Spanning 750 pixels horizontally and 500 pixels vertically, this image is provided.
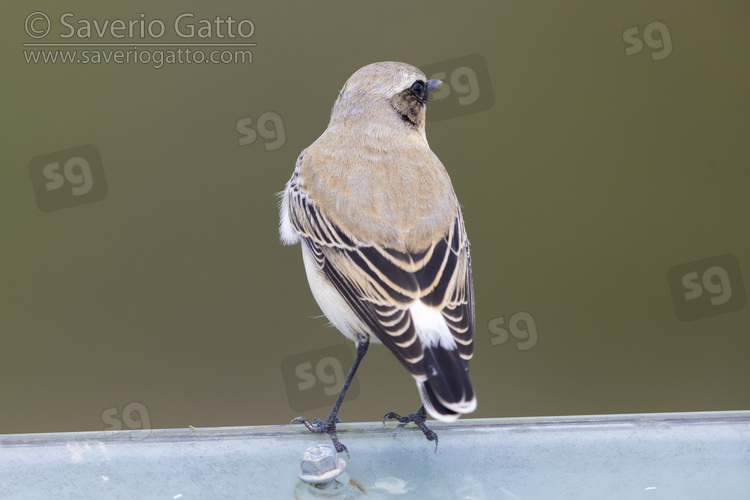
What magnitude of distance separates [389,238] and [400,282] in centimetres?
21

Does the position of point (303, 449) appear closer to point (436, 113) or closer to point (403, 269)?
point (403, 269)

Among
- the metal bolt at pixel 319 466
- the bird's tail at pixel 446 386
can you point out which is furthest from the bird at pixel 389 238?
the metal bolt at pixel 319 466

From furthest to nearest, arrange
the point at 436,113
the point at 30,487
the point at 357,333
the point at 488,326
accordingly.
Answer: the point at 488,326 → the point at 436,113 → the point at 357,333 → the point at 30,487

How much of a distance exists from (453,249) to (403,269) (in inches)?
11.2

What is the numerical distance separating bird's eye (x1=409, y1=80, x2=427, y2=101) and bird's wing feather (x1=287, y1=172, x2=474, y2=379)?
787mm

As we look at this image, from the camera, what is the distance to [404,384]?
18.2 ft

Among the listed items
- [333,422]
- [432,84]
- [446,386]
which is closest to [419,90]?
[432,84]

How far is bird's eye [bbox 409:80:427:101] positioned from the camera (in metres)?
3.97

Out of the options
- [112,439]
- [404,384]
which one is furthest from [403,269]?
[404,384]

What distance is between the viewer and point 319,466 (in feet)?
8.29

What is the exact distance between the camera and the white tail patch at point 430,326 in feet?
9.40

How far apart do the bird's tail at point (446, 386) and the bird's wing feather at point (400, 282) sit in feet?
0.11

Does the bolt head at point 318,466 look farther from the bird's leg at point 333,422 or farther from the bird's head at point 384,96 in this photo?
the bird's head at point 384,96

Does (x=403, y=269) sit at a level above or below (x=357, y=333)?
above
